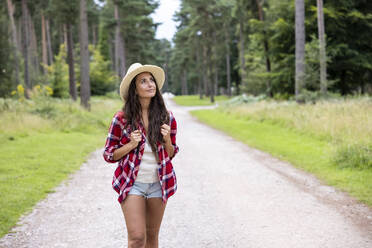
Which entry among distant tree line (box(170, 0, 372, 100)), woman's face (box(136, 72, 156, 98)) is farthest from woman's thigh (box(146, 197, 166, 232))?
distant tree line (box(170, 0, 372, 100))

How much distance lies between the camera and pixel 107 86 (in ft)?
124

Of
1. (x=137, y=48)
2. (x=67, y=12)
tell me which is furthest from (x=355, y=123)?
(x=137, y=48)

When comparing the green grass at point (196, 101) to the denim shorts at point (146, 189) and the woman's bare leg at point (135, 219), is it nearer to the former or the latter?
the denim shorts at point (146, 189)

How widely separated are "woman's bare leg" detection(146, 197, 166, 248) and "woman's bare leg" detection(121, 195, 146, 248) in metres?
0.08

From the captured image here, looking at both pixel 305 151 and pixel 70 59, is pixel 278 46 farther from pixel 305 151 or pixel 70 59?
pixel 305 151

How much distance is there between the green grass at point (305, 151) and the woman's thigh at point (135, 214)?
4433 mm

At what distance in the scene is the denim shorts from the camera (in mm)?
3059

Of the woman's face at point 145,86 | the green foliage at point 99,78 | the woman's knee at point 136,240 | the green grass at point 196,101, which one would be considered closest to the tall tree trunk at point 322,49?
the woman's face at point 145,86

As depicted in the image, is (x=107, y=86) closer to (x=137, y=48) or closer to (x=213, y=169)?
(x=137, y=48)

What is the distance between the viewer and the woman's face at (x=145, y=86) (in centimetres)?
323

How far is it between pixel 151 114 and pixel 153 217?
0.86 meters

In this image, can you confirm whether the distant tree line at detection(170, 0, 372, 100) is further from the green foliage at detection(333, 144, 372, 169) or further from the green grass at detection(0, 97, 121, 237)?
the green grass at detection(0, 97, 121, 237)

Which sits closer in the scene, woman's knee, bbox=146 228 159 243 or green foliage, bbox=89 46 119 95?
woman's knee, bbox=146 228 159 243

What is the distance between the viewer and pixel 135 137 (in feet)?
9.84
